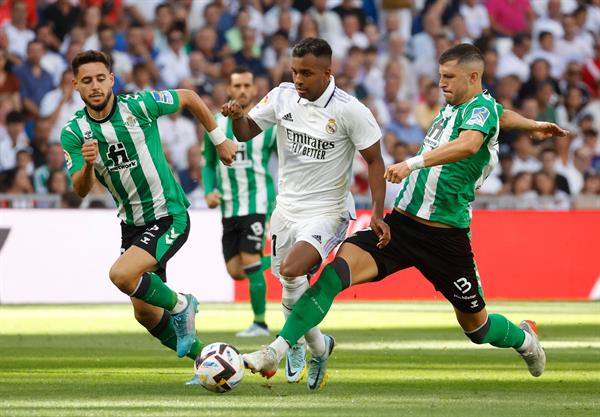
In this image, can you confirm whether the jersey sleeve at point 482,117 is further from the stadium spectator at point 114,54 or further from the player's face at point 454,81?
the stadium spectator at point 114,54

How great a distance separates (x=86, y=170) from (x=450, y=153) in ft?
7.61

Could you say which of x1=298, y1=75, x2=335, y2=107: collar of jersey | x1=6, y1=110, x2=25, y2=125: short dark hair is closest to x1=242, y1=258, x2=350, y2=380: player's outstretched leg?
x1=298, y1=75, x2=335, y2=107: collar of jersey

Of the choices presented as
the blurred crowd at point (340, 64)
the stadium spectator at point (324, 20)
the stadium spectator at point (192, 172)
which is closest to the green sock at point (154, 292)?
the blurred crowd at point (340, 64)

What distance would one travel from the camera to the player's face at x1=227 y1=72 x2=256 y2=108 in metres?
13.1

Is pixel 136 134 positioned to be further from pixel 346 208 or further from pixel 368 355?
pixel 368 355

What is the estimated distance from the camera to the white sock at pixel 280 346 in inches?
305

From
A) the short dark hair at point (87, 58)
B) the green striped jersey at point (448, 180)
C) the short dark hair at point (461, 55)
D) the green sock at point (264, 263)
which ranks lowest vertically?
the green sock at point (264, 263)

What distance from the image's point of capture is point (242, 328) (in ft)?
45.3

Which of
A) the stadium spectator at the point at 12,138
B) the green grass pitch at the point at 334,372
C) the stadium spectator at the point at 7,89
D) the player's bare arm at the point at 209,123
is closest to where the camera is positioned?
the green grass pitch at the point at 334,372

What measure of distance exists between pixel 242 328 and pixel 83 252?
414 cm

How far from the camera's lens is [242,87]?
1317cm

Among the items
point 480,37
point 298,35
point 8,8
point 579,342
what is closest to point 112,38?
point 8,8

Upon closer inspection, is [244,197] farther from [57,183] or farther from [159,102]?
[57,183]

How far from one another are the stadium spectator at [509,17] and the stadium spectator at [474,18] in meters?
0.20
